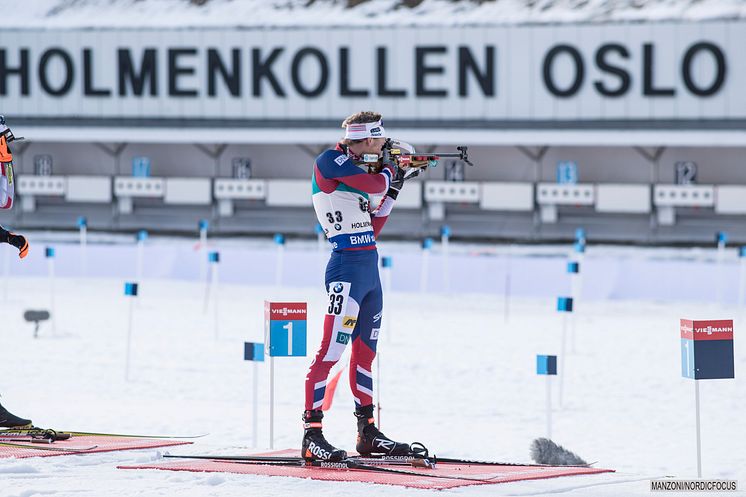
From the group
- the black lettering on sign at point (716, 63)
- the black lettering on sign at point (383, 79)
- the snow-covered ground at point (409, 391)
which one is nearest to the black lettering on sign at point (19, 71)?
the black lettering on sign at point (383, 79)

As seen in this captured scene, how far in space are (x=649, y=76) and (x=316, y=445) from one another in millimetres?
18697

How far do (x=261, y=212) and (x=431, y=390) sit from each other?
17.0 metres

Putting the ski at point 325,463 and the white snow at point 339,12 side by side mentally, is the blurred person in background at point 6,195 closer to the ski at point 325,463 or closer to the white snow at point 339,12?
the ski at point 325,463

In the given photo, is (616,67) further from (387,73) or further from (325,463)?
(325,463)

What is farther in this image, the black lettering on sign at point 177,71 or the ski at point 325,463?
the black lettering on sign at point 177,71

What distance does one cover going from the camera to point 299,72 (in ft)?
90.7

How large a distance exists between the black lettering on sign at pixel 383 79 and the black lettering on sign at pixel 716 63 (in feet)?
18.5

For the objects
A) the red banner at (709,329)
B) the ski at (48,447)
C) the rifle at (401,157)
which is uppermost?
the rifle at (401,157)

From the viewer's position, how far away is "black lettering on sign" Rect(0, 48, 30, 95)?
95.1 ft

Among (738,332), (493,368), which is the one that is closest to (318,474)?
(493,368)

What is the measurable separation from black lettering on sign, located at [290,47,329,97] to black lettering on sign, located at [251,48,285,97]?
37cm

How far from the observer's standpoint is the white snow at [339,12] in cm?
2720

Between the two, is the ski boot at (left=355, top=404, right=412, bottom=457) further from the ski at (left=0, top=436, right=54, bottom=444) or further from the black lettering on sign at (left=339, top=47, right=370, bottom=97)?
the black lettering on sign at (left=339, top=47, right=370, bottom=97)

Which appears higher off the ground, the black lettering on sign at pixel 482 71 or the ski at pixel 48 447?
the black lettering on sign at pixel 482 71
